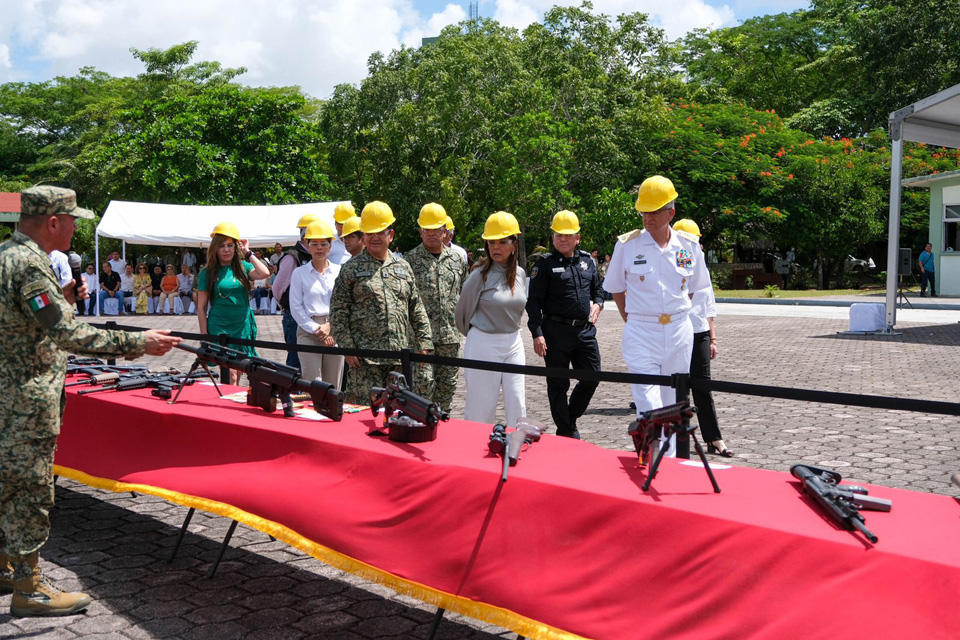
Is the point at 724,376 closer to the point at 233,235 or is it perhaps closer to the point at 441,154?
the point at 233,235

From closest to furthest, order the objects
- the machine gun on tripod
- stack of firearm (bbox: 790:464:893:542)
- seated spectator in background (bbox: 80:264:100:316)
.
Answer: stack of firearm (bbox: 790:464:893:542)
the machine gun on tripod
seated spectator in background (bbox: 80:264:100:316)

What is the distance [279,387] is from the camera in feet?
15.4

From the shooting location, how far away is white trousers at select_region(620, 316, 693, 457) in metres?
5.78

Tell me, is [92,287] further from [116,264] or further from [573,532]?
[573,532]

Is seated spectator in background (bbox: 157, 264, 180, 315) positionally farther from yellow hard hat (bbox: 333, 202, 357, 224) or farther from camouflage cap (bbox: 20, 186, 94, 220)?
camouflage cap (bbox: 20, 186, 94, 220)

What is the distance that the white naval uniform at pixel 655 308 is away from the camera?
579 cm

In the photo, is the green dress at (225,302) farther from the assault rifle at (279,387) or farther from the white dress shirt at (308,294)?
the assault rifle at (279,387)

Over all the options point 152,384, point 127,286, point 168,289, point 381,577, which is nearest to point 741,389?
point 381,577

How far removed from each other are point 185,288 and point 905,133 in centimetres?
2045

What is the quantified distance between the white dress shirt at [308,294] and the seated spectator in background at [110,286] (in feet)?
68.7

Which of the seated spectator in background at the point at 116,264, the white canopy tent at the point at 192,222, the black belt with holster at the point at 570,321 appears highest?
the white canopy tent at the point at 192,222

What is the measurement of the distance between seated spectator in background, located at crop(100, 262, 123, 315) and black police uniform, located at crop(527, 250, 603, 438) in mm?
22444

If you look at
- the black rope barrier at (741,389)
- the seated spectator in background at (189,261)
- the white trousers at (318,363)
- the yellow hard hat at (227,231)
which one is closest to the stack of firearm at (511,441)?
the black rope barrier at (741,389)

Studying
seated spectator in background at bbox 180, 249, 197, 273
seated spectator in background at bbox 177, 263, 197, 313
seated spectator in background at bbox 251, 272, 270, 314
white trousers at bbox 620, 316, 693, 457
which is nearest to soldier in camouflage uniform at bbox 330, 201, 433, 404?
white trousers at bbox 620, 316, 693, 457
